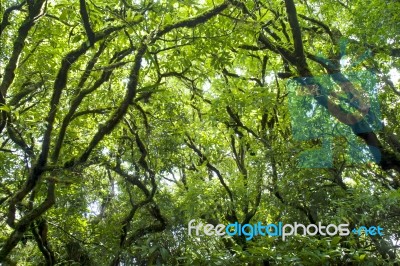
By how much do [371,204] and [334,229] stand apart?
89 centimetres

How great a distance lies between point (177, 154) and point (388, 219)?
3.18m

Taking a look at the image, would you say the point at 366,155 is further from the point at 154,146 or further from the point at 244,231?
the point at 154,146

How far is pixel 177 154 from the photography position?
6188 mm

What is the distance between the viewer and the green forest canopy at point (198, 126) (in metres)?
3.73

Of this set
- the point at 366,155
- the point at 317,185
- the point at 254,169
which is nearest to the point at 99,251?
the point at 254,169

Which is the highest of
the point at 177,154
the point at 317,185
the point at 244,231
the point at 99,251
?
the point at 177,154

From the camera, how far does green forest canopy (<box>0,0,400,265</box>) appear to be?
12.2 feet

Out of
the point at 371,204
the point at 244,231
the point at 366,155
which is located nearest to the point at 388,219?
the point at 371,204

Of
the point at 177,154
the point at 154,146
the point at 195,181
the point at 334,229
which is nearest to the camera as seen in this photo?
the point at 334,229

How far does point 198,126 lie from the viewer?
24.1 ft

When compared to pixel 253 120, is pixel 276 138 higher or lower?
lower

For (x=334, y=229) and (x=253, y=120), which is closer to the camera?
(x=334, y=229)

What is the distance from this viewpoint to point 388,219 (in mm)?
4676

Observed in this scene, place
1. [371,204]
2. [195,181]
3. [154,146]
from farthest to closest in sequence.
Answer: [195,181] < [154,146] < [371,204]
